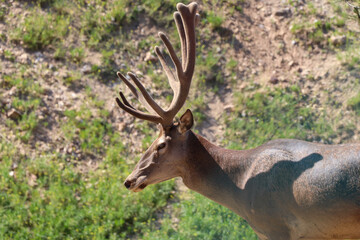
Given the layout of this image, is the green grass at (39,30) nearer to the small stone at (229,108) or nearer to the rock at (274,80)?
the small stone at (229,108)

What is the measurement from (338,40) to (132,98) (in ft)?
14.5

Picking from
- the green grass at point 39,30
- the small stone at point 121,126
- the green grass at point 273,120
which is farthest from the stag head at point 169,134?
the green grass at point 39,30

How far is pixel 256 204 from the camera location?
5223mm

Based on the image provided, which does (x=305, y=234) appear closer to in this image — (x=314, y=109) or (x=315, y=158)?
(x=315, y=158)

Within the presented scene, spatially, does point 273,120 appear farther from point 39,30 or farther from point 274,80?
point 39,30

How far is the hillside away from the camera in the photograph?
315 inches

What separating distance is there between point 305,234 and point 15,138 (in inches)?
229

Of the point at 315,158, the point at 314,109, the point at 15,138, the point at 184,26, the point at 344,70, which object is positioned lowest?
the point at 15,138

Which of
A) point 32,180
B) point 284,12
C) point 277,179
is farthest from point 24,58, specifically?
point 277,179

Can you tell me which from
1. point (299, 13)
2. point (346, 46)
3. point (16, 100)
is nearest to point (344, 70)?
point (346, 46)

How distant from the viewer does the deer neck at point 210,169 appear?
5684 mm

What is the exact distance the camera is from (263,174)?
209 inches

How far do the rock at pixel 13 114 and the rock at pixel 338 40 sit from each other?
6.43 metres

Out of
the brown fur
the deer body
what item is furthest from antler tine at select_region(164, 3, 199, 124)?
the deer body
